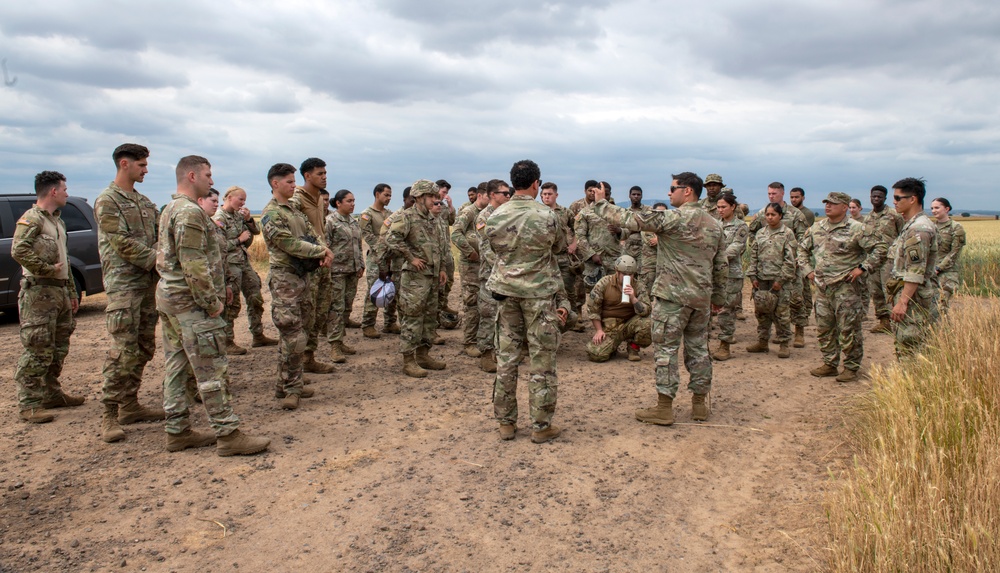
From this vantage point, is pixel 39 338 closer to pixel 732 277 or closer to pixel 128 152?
pixel 128 152

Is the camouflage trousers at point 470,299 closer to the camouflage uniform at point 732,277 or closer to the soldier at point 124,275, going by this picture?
the camouflage uniform at point 732,277

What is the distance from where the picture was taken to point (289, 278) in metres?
5.55

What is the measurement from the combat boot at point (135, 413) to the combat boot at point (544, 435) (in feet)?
10.4

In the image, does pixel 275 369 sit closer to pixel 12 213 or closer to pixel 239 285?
pixel 239 285

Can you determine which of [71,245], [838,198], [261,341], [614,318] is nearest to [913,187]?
[838,198]

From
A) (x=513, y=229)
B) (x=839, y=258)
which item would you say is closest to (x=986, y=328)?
(x=839, y=258)

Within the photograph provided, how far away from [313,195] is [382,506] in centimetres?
343

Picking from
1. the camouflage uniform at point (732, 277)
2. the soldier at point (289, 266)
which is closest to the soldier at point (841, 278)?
the camouflage uniform at point (732, 277)

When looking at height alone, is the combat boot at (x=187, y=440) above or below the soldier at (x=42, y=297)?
below

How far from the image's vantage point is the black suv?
891 cm

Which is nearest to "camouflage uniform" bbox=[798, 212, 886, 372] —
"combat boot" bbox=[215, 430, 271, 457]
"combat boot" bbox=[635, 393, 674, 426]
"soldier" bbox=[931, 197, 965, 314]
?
"soldier" bbox=[931, 197, 965, 314]

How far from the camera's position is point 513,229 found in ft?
15.4

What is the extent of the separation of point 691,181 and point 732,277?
325 centimetres

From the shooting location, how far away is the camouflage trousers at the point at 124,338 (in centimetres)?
489
